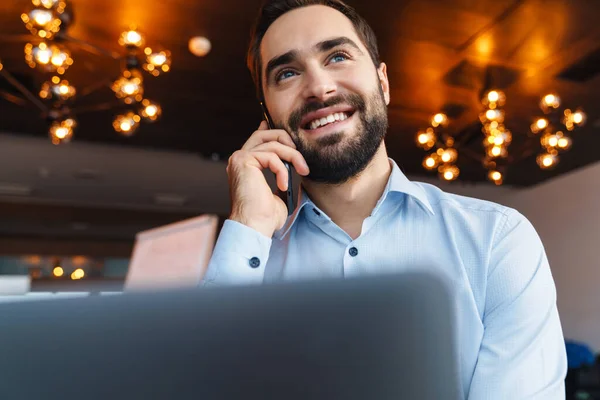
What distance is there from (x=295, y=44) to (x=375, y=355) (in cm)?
113

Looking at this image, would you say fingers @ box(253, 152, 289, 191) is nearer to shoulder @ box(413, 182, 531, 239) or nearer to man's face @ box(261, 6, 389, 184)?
man's face @ box(261, 6, 389, 184)

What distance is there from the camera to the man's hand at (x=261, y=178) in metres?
1.13

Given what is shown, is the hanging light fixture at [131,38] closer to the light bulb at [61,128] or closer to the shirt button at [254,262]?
the light bulb at [61,128]

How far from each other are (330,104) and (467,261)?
47 cm

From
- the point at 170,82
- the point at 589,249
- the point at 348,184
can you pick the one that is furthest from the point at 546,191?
the point at 348,184

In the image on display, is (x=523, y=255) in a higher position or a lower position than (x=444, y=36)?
lower

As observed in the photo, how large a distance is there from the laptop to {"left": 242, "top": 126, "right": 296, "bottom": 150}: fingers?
3.31 feet

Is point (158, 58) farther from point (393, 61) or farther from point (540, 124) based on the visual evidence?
point (540, 124)

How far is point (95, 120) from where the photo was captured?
5.00m

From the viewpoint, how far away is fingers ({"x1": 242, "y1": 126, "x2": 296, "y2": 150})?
4.14 ft

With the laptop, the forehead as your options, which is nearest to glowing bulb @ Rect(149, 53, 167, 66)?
the forehead

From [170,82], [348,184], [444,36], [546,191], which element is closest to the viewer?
[348,184]

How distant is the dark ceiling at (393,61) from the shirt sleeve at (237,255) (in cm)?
223

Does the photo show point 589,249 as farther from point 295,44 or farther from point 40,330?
point 40,330
